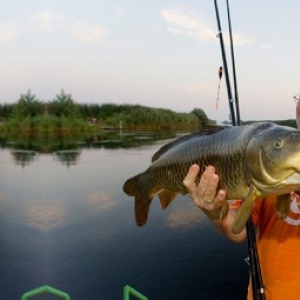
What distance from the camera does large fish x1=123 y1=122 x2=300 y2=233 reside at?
1.83 meters

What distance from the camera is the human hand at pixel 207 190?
2.17 meters

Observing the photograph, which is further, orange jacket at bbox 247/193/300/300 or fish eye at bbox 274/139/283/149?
orange jacket at bbox 247/193/300/300

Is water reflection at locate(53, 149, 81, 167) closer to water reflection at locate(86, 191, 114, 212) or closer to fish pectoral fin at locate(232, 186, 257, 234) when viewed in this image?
water reflection at locate(86, 191, 114, 212)

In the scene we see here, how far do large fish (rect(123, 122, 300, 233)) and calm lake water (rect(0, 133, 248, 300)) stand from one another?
5.87m

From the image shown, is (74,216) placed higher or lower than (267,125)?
lower

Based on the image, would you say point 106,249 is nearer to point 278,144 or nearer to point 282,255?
point 282,255

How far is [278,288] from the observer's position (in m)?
2.34

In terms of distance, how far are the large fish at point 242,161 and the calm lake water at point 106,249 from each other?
587 cm

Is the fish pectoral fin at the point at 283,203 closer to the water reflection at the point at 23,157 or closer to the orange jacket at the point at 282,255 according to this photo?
the orange jacket at the point at 282,255

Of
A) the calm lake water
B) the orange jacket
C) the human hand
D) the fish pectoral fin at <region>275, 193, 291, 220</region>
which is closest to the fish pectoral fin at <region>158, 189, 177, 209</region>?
the human hand

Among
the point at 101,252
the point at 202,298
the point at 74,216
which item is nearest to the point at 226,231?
the point at 202,298

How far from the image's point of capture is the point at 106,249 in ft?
32.1

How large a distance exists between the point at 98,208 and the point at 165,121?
141 ft

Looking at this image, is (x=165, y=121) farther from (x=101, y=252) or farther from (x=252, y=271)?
(x=252, y=271)
